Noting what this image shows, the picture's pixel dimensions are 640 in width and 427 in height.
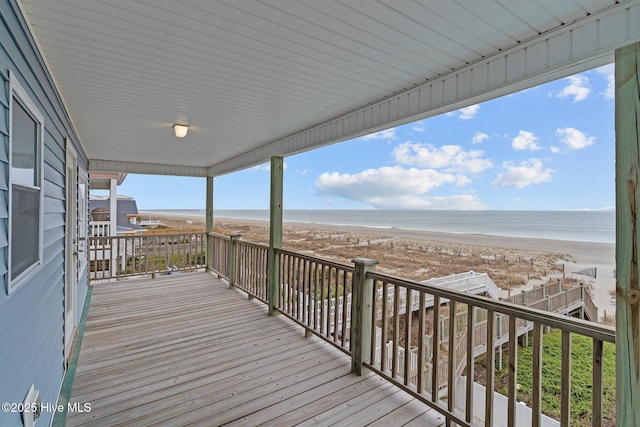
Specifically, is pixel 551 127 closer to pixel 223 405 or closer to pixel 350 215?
pixel 223 405

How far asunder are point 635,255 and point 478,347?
3.07m

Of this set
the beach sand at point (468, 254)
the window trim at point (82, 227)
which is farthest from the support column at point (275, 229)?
the window trim at point (82, 227)

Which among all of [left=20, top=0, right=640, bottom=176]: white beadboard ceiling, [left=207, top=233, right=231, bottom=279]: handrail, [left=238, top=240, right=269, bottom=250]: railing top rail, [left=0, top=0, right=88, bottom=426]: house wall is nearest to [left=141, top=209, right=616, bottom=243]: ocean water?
[left=20, top=0, right=640, bottom=176]: white beadboard ceiling

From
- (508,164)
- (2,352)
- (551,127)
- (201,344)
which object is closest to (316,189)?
(508,164)

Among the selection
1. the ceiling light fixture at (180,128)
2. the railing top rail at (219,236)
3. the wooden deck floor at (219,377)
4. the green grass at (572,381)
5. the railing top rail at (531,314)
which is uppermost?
the ceiling light fixture at (180,128)

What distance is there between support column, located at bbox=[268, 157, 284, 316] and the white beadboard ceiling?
48.9 inches

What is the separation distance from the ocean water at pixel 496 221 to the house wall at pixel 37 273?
8.82ft

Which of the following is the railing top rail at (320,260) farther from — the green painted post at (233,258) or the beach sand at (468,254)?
the green painted post at (233,258)

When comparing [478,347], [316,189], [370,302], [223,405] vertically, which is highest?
[316,189]

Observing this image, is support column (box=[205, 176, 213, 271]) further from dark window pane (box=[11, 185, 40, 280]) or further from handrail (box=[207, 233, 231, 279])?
dark window pane (box=[11, 185, 40, 280])

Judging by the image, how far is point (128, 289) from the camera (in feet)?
18.5

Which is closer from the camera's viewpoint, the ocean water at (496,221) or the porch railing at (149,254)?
the porch railing at (149,254)

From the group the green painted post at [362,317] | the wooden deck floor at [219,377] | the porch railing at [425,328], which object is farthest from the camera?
the green painted post at [362,317]

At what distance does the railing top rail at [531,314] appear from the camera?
148 centimetres
